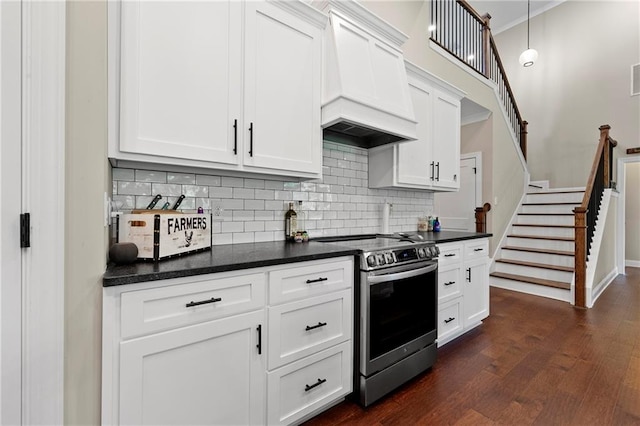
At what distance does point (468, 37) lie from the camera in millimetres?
4637

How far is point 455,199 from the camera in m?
5.36

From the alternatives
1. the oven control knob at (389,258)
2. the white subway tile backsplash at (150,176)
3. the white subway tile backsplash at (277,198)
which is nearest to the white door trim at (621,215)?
the white subway tile backsplash at (277,198)

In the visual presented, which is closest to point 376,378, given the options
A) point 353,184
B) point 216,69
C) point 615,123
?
point 353,184

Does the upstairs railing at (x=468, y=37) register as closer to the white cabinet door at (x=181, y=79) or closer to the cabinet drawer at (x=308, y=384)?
the white cabinet door at (x=181, y=79)

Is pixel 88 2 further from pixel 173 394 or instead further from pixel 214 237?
pixel 173 394

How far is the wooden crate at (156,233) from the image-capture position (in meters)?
1.34

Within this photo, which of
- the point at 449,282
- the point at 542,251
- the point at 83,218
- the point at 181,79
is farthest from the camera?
the point at 542,251

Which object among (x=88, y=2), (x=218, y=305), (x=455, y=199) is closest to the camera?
(x=88, y=2)

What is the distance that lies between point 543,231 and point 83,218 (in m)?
6.14

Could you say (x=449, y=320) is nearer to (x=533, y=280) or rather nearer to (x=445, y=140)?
(x=445, y=140)

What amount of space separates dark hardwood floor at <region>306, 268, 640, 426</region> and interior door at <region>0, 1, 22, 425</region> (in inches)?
54.3

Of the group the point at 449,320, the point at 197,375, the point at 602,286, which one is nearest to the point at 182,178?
the point at 197,375

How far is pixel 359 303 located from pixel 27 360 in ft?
4.80

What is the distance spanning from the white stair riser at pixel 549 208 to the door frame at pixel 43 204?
21.8 feet
